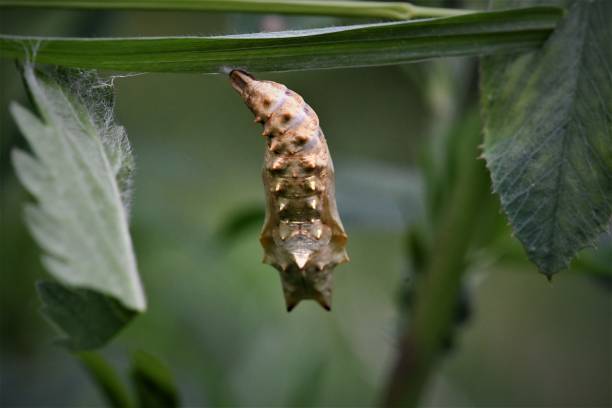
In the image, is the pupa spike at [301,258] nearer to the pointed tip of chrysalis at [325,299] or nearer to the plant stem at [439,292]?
the pointed tip of chrysalis at [325,299]

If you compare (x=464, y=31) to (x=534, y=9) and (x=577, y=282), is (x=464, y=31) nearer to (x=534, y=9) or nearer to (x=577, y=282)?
(x=534, y=9)

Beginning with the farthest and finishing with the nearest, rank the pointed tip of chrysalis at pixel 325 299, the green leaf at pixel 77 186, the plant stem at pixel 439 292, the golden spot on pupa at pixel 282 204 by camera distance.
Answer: the plant stem at pixel 439 292
the pointed tip of chrysalis at pixel 325 299
the golden spot on pupa at pixel 282 204
the green leaf at pixel 77 186

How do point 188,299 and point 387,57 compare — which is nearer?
point 387,57

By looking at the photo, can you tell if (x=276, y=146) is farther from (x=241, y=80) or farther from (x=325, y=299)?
(x=325, y=299)

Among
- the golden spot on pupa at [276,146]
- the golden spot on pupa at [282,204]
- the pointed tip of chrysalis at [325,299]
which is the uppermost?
the golden spot on pupa at [276,146]

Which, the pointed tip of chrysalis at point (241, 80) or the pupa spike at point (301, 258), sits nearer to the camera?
the pointed tip of chrysalis at point (241, 80)

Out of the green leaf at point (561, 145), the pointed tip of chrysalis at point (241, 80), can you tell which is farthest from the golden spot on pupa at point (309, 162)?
the green leaf at point (561, 145)

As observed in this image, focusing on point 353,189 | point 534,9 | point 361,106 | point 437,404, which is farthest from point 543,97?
point 361,106
